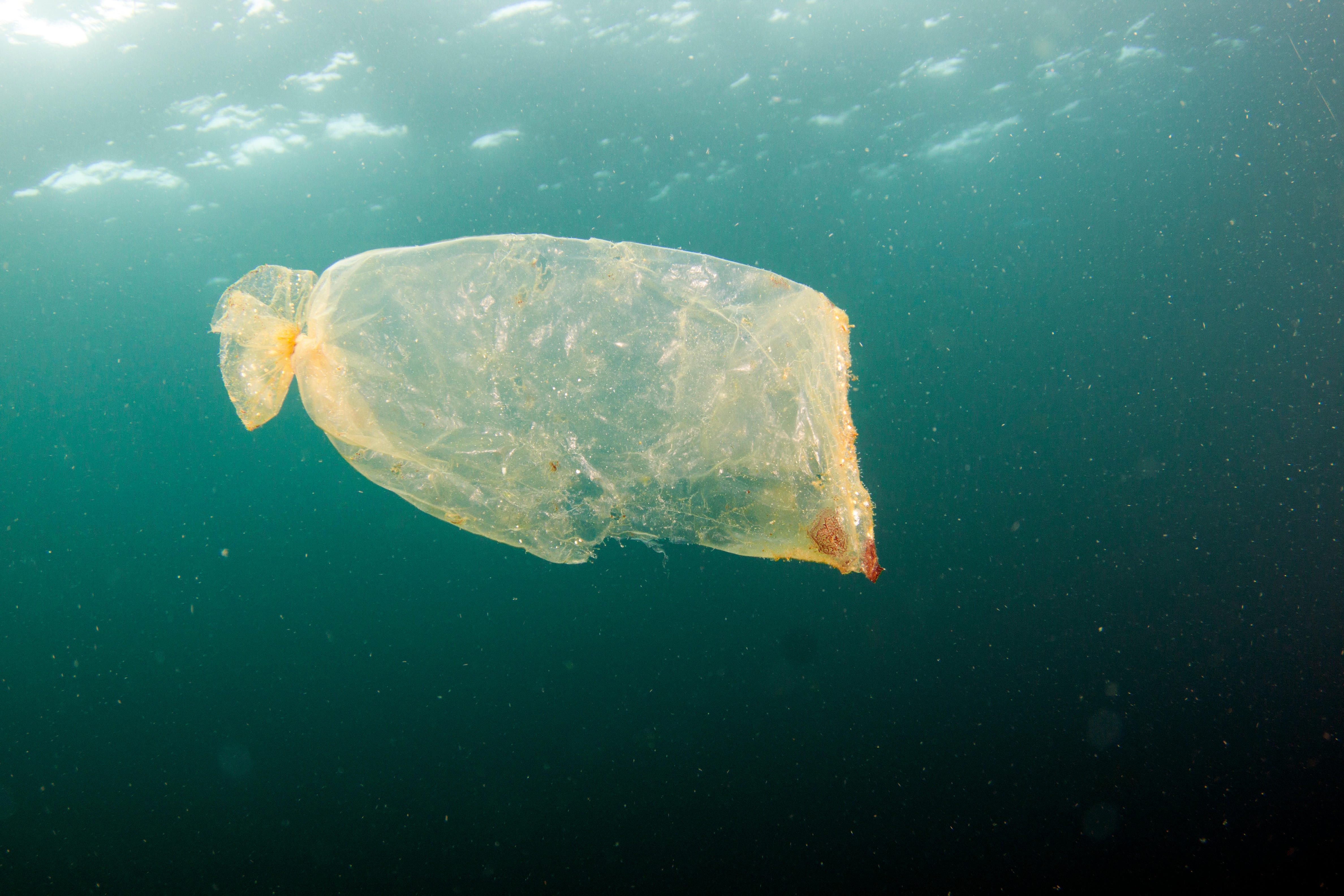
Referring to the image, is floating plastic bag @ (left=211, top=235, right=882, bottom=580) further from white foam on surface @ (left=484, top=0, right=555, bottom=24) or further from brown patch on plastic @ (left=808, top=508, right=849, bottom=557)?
white foam on surface @ (left=484, top=0, right=555, bottom=24)

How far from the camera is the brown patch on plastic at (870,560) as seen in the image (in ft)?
8.27

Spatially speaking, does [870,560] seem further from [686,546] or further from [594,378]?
[686,546]

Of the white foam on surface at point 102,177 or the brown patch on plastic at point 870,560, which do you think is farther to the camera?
the white foam on surface at point 102,177

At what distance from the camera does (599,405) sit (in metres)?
2.67

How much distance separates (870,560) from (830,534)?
9.6 inches

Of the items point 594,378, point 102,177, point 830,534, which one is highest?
point 102,177

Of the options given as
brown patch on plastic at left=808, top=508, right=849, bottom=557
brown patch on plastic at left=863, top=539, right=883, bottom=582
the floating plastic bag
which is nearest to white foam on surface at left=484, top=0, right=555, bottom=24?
the floating plastic bag

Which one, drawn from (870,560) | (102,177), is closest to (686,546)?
(870,560)

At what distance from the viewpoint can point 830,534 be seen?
8.25ft

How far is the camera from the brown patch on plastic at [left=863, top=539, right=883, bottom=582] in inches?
99.2

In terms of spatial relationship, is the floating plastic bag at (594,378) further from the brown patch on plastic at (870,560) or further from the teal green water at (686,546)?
the teal green water at (686,546)

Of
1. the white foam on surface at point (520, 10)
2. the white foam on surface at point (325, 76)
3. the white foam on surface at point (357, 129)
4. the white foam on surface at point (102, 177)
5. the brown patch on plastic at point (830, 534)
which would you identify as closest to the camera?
the brown patch on plastic at point (830, 534)

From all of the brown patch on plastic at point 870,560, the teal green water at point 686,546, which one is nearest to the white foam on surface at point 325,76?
the teal green water at point 686,546

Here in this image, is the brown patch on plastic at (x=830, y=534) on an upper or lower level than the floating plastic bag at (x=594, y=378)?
lower
